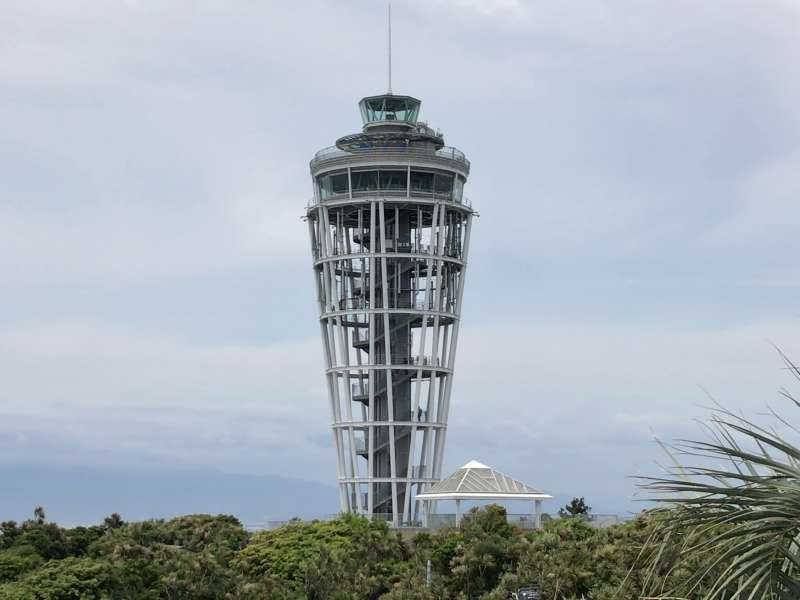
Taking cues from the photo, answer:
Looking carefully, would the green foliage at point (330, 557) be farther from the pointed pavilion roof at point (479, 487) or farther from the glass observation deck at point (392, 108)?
the glass observation deck at point (392, 108)

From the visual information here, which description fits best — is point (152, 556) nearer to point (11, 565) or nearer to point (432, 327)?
point (11, 565)

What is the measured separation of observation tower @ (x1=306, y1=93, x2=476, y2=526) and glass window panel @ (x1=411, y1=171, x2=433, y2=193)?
11cm

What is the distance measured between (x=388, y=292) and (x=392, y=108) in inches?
710

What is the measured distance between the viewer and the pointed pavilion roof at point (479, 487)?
85750 millimetres

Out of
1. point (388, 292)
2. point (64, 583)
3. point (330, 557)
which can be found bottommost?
point (64, 583)

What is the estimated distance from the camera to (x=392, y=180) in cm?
11181

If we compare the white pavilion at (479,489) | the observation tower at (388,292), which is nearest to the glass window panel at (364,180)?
the observation tower at (388,292)

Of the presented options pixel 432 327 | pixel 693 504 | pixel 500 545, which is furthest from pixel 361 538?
pixel 693 504

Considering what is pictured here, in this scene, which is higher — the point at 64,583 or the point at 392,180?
the point at 392,180

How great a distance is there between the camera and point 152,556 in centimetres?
7344

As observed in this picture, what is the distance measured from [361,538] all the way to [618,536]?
20497 millimetres

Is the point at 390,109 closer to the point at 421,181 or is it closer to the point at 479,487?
the point at 421,181

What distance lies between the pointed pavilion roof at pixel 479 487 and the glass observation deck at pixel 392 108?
1567 inches

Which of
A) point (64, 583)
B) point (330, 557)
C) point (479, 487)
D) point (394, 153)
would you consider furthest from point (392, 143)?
point (64, 583)
